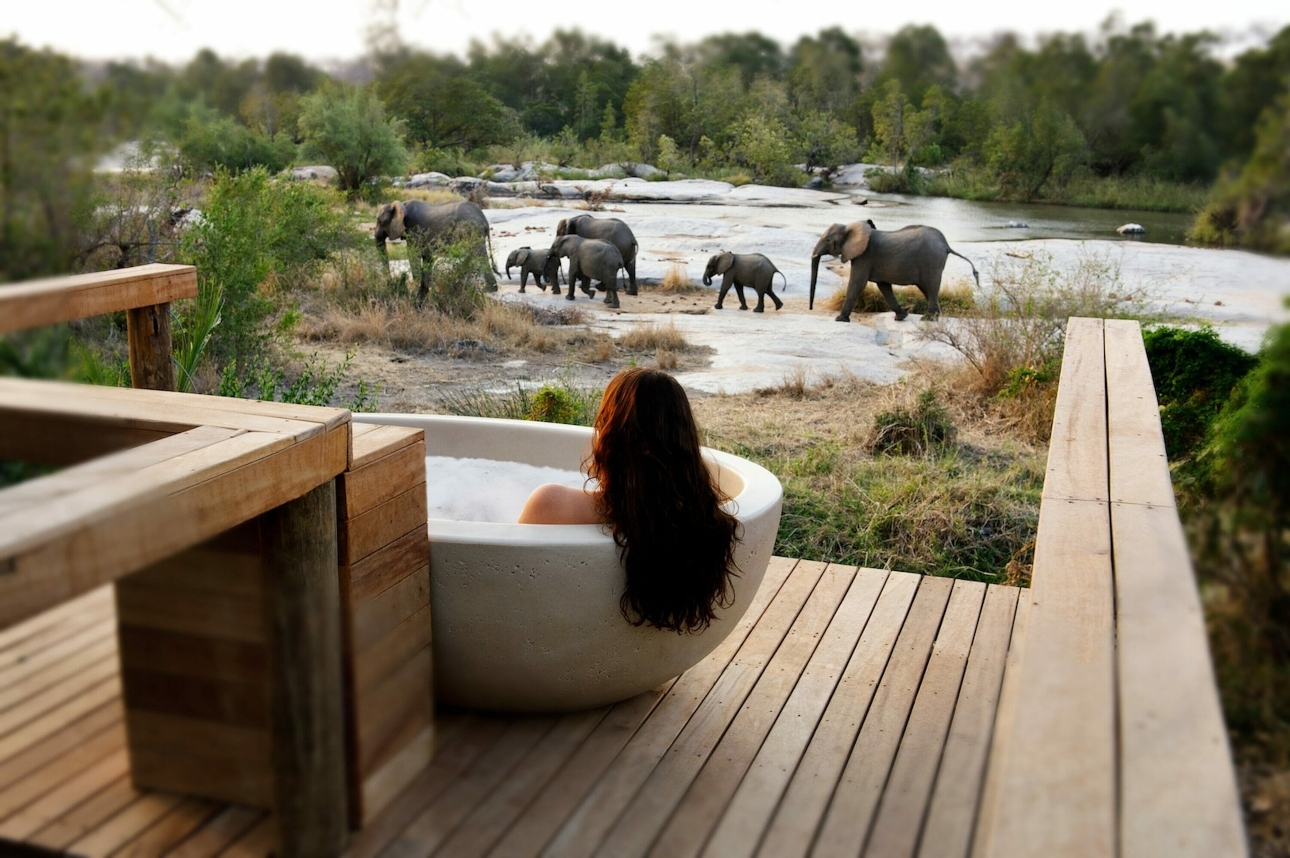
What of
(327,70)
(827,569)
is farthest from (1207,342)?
(327,70)

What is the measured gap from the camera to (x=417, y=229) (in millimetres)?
7266

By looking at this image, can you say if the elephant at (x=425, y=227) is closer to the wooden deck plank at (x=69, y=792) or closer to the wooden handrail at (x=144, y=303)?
the wooden handrail at (x=144, y=303)

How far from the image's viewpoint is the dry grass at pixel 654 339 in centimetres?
658

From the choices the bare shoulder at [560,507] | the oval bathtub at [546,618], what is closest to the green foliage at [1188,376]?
the oval bathtub at [546,618]

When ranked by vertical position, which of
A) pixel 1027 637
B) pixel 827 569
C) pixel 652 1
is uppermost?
pixel 652 1

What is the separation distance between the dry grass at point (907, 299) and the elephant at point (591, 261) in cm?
162

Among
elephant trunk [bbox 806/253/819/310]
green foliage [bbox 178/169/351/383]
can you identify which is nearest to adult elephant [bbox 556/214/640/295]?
elephant trunk [bbox 806/253/819/310]

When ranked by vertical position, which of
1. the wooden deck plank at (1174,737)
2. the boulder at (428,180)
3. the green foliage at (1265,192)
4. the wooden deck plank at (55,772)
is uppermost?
the green foliage at (1265,192)

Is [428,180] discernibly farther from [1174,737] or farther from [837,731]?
[1174,737]

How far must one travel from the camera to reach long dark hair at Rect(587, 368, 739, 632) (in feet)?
5.93

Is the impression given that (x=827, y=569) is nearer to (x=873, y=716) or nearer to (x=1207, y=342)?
(x=873, y=716)

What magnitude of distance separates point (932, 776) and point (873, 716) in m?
0.24

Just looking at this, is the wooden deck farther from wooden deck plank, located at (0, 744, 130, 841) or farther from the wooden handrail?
the wooden handrail

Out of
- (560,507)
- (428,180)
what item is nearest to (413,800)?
(560,507)
